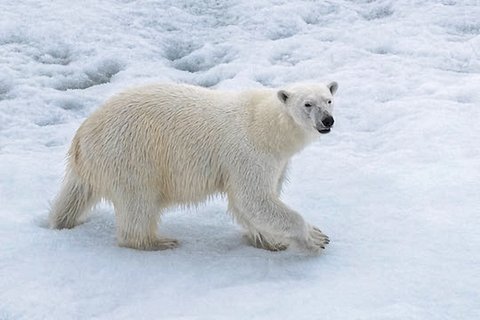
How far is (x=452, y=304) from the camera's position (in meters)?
3.81

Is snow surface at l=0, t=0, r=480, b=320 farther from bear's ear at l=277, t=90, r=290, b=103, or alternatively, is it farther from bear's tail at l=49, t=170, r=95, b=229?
bear's ear at l=277, t=90, r=290, b=103

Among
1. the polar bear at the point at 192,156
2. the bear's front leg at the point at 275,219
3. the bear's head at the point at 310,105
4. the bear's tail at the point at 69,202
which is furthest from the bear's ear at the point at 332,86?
the bear's tail at the point at 69,202

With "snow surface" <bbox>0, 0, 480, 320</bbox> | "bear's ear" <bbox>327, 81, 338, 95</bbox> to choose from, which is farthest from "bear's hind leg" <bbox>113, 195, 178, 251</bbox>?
"bear's ear" <bbox>327, 81, 338, 95</bbox>

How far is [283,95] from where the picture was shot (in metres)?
4.82

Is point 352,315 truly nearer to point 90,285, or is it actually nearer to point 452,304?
point 452,304

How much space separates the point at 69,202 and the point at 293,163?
2234mm

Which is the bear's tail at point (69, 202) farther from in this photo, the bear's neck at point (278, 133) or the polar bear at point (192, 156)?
the bear's neck at point (278, 133)

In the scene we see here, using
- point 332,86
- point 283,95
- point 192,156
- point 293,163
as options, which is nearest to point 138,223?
point 192,156

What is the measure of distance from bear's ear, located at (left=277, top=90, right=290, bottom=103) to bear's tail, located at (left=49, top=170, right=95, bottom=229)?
1.61m

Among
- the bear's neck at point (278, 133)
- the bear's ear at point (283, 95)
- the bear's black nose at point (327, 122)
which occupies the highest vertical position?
the bear's ear at point (283, 95)

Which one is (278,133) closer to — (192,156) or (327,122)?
(327,122)

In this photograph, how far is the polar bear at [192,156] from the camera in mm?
4762

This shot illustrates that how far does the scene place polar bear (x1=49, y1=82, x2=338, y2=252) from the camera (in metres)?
4.76

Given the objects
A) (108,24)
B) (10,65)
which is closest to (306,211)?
(10,65)
